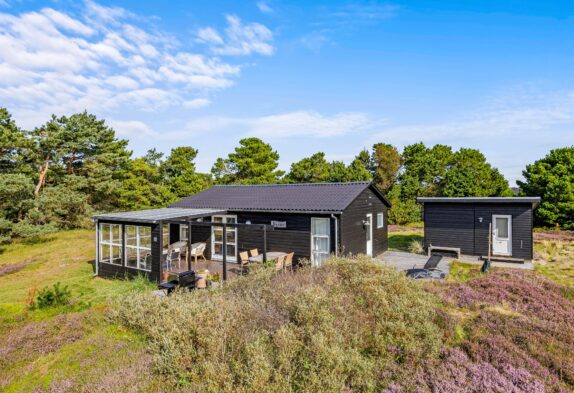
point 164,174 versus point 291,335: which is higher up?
point 164,174

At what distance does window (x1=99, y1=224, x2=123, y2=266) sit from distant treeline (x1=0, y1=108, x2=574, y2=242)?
10095mm

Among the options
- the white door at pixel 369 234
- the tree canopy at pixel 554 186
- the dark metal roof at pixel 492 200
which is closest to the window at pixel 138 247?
the white door at pixel 369 234

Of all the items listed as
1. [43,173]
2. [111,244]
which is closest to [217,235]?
[111,244]

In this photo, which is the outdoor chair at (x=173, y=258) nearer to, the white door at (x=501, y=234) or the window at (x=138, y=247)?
the window at (x=138, y=247)

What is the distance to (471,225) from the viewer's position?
15.4 m

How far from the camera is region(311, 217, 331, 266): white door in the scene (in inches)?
506

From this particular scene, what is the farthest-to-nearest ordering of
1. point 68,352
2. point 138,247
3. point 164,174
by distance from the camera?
point 164,174 → point 138,247 → point 68,352

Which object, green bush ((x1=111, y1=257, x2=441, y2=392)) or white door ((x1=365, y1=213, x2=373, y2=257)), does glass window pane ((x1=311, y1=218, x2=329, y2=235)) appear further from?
green bush ((x1=111, y1=257, x2=441, y2=392))

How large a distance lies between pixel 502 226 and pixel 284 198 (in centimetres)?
1073

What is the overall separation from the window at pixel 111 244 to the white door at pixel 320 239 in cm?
802

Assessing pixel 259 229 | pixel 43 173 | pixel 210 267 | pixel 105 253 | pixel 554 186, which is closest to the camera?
pixel 259 229

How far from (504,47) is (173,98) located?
55.6 ft

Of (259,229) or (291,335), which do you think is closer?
(291,335)

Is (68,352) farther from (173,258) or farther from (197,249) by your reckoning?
(197,249)
